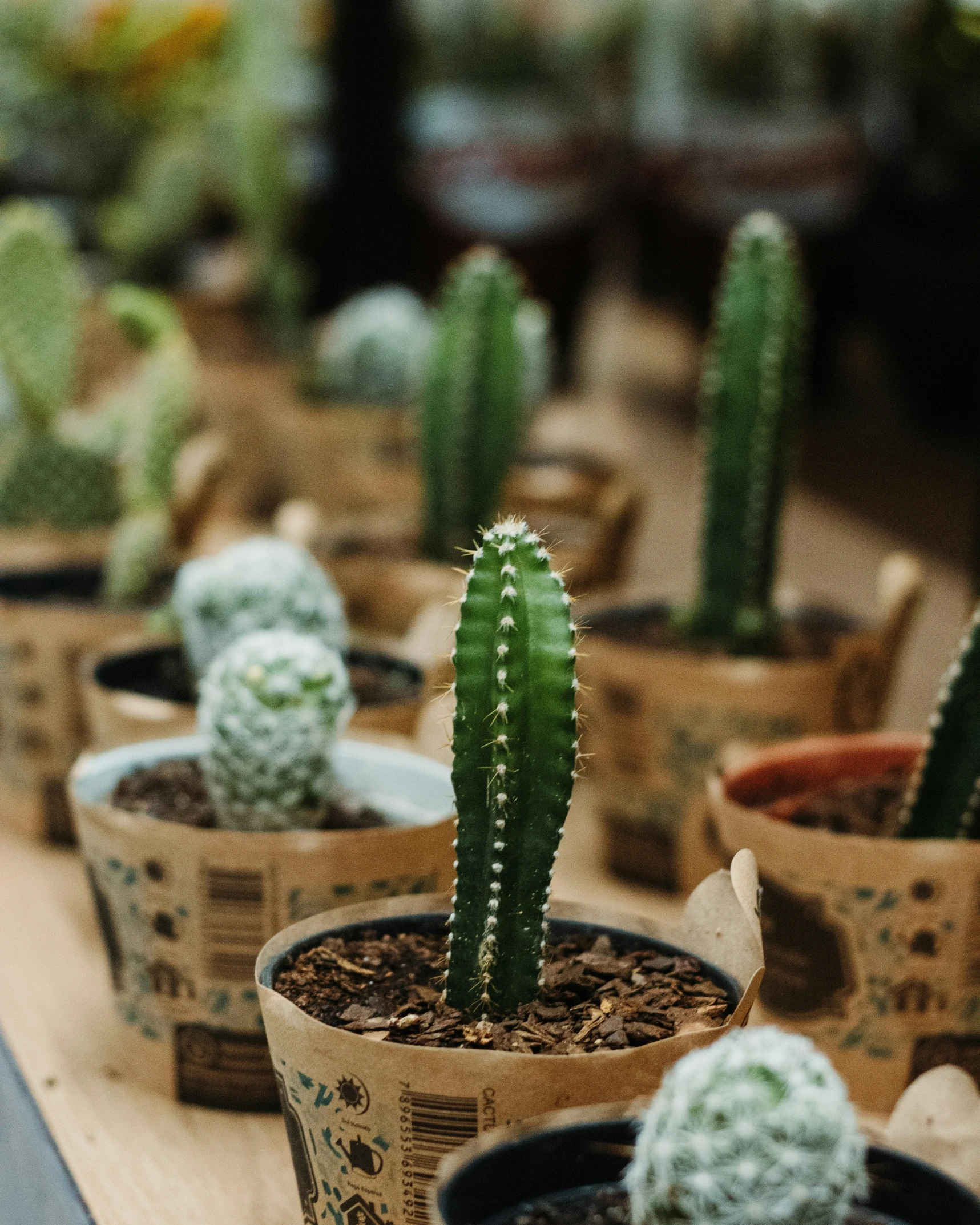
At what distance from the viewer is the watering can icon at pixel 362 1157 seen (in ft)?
2.49

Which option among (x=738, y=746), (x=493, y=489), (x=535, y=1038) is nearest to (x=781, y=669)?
(x=738, y=746)

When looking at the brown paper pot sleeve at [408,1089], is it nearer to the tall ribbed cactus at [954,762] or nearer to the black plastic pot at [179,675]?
the tall ribbed cactus at [954,762]

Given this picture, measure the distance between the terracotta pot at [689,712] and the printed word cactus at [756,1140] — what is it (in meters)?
0.68

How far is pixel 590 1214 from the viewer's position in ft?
2.24

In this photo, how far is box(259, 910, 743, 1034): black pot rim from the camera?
0.83m

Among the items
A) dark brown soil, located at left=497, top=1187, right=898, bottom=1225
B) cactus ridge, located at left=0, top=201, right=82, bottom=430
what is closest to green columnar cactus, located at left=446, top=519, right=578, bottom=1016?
dark brown soil, located at left=497, top=1187, right=898, bottom=1225

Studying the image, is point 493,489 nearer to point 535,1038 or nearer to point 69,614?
point 69,614

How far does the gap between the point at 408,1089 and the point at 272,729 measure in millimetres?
348

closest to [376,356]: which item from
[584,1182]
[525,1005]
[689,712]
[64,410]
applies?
[64,410]

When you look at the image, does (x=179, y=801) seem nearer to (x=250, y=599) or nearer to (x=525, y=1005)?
(x=250, y=599)

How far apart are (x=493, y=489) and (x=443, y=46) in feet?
9.07

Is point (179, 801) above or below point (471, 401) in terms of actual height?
below

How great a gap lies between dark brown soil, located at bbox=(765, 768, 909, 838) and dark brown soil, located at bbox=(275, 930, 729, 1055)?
0.93 ft

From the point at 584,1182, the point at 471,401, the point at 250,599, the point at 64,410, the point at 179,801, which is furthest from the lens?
the point at 64,410
